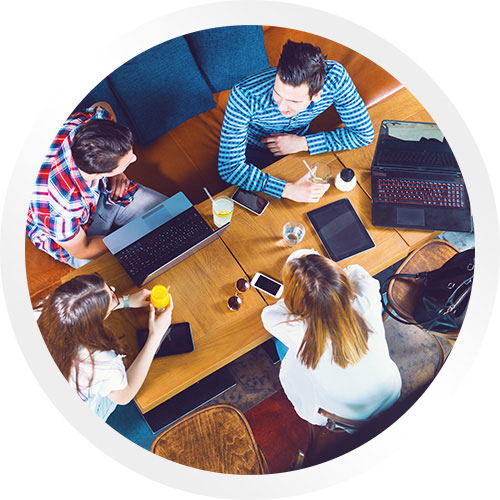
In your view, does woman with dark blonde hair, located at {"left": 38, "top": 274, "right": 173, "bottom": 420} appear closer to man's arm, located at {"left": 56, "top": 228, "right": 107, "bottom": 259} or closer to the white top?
the white top

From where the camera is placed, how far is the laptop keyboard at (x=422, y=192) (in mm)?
1979

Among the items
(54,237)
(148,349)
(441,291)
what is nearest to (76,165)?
(54,237)

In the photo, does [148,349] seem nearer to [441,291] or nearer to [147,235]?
[147,235]

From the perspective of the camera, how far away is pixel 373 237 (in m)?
1.92

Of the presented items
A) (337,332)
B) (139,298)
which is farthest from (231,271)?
(337,332)

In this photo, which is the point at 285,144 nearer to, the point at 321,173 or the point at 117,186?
the point at 321,173

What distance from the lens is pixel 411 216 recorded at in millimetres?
1966

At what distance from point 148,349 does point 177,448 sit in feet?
1.74

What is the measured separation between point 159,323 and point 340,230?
848 millimetres

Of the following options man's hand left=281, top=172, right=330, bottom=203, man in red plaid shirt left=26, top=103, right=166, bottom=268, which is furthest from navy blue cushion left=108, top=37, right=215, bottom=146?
man's hand left=281, top=172, right=330, bottom=203

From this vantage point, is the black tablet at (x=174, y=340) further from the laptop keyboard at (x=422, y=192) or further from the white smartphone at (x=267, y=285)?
the laptop keyboard at (x=422, y=192)

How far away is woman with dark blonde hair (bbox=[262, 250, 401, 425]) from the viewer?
5.47 ft

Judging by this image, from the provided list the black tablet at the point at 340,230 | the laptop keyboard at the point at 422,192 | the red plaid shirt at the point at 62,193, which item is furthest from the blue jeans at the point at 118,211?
the laptop keyboard at the point at 422,192

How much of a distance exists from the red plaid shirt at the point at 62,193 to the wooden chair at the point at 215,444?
3.16 feet
